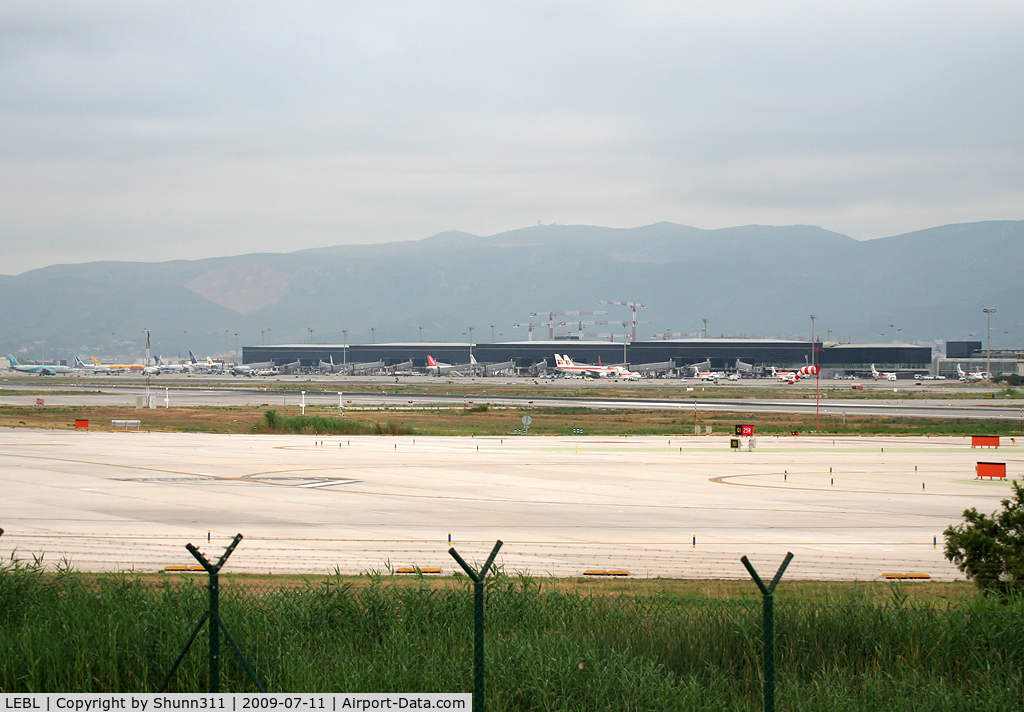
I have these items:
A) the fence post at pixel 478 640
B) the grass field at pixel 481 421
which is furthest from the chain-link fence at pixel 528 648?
the grass field at pixel 481 421

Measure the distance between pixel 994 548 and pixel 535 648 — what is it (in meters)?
9.98

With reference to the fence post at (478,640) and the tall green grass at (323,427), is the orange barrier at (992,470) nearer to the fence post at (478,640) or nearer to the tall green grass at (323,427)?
the fence post at (478,640)

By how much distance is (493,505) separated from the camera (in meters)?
31.7

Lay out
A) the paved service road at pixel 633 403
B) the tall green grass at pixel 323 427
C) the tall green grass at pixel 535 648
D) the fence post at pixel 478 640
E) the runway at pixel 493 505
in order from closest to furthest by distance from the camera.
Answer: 1. the fence post at pixel 478 640
2. the tall green grass at pixel 535 648
3. the runway at pixel 493 505
4. the tall green grass at pixel 323 427
5. the paved service road at pixel 633 403

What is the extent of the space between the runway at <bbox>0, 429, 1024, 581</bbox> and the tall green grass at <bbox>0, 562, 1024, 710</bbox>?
686 centimetres

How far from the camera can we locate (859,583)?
19828mm

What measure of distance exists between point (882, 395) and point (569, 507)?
118 m

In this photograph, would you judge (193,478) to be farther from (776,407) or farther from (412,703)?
(776,407)

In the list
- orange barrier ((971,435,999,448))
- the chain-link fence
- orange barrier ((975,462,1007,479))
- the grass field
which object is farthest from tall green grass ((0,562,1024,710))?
the grass field

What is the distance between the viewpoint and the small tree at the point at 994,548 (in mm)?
16297

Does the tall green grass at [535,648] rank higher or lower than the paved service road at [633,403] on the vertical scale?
higher
